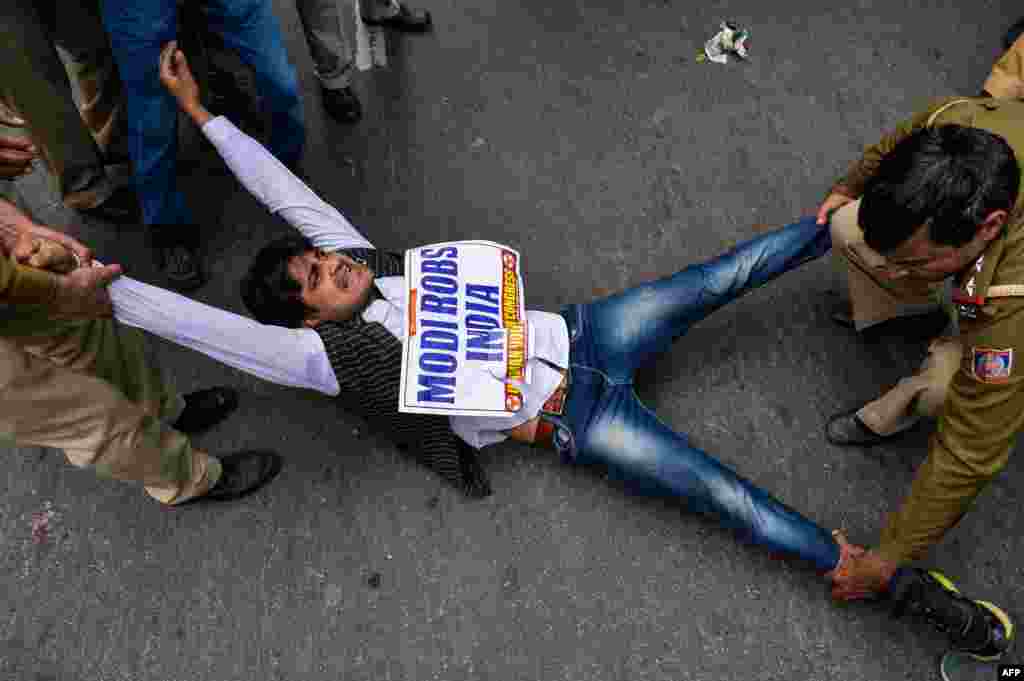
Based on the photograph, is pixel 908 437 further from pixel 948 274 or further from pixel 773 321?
pixel 948 274

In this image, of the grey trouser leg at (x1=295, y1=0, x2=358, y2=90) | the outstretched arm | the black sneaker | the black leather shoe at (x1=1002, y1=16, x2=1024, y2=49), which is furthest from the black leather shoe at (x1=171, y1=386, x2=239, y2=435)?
the black leather shoe at (x1=1002, y1=16, x2=1024, y2=49)

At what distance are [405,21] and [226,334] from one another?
2.12 metres

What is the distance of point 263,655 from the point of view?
2078 mm

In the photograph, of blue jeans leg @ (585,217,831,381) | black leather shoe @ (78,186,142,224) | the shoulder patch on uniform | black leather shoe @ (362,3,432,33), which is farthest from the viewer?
black leather shoe @ (362,3,432,33)

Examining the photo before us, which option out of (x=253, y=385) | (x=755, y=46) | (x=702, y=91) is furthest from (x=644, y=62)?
(x=253, y=385)

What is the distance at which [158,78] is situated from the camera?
86.5 inches

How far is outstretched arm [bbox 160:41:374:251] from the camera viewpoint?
2049mm

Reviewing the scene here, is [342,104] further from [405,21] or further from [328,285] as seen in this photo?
[328,285]

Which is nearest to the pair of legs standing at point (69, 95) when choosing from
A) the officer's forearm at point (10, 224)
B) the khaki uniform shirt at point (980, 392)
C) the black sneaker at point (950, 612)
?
the officer's forearm at point (10, 224)

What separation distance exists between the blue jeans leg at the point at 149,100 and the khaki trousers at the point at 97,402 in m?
0.57

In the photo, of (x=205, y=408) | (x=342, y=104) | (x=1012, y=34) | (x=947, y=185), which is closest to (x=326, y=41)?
(x=342, y=104)

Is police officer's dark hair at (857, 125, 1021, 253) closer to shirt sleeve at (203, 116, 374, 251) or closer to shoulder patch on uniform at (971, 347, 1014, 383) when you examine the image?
shoulder patch on uniform at (971, 347, 1014, 383)

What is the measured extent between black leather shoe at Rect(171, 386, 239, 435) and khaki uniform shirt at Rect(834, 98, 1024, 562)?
6.64 ft

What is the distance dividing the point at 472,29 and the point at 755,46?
129cm
